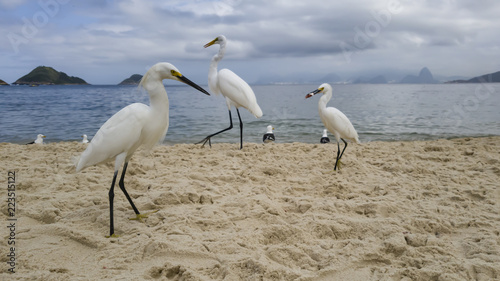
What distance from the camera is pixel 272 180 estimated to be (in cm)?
446

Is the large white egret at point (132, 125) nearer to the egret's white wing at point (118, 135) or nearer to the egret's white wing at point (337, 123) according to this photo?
the egret's white wing at point (118, 135)

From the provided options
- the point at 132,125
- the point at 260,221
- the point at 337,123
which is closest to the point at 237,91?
the point at 337,123

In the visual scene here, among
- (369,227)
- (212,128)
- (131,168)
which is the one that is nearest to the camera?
(369,227)

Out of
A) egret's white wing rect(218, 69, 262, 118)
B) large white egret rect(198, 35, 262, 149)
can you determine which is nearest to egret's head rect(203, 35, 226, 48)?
large white egret rect(198, 35, 262, 149)

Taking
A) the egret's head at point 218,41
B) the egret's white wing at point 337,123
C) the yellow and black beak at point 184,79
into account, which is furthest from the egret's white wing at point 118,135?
the egret's head at point 218,41

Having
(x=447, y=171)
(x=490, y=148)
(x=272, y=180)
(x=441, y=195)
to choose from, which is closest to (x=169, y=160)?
(x=272, y=180)

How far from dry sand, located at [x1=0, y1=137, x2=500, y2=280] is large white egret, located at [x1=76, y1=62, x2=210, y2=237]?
507mm

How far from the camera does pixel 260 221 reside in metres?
3.04

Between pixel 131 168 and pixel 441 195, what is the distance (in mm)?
4246

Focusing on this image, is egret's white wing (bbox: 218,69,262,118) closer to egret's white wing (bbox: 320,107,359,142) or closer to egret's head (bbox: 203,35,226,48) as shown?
egret's head (bbox: 203,35,226,48)

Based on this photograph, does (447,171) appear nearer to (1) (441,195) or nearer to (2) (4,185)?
(1) (441,195)

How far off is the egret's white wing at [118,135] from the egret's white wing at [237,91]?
12.7 ft

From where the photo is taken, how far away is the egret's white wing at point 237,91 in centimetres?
675

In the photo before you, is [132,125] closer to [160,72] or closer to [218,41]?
[160,72]
